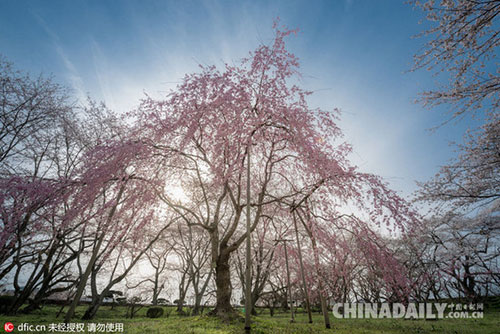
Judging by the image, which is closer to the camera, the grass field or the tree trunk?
the grass field

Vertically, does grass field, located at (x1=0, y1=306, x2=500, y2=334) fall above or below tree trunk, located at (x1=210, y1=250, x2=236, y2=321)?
below

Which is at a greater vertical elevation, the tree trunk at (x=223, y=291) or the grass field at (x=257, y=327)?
the tree trunk at (x=223, y=291)

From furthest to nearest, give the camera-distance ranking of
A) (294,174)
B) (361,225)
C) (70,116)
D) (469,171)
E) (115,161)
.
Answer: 1. (70,116)
2. (294,174)
3. (469,171)
4. (361,225)
5. (115,161)

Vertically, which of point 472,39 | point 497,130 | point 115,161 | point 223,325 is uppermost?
point 472,39

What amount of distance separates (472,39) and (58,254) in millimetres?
21128

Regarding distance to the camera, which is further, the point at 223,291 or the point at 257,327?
the point at 223,291

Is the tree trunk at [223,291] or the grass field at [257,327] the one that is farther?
the tree trunk at [223,291]

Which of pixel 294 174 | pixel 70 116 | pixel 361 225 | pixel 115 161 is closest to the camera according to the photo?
pixel 115 161

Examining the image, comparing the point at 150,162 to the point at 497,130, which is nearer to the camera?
the point at 497,130

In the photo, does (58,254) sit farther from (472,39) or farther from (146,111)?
(472,39)

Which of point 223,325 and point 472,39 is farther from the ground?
point 472,39

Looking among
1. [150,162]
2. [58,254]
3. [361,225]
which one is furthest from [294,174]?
[58,254]

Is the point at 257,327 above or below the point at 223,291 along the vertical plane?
below

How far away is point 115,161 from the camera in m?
7.76
